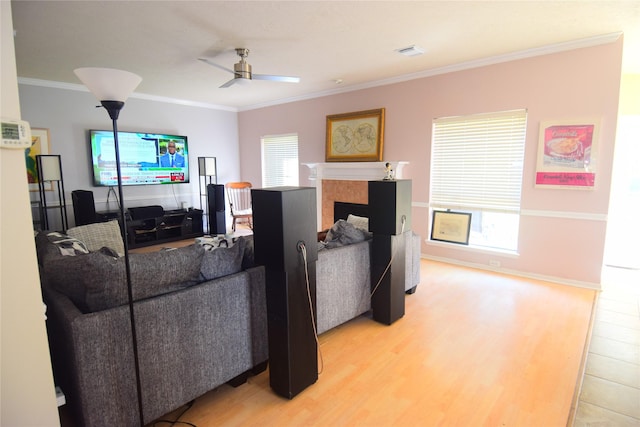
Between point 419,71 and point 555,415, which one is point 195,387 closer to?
point 555,415

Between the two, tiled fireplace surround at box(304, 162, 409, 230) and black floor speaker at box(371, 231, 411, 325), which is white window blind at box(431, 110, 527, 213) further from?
black floor speaker at box(371, 231, 411, 325)

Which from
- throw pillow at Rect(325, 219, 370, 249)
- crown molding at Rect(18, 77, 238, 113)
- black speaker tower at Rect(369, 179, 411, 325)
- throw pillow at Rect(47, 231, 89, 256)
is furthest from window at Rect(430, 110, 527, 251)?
crown molding at Rect(18, 77, 238, 113)

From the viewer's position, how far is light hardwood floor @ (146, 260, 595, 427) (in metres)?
1.80

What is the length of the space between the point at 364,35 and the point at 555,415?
10.4 ft

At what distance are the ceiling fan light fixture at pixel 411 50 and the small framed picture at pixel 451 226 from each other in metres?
2.01

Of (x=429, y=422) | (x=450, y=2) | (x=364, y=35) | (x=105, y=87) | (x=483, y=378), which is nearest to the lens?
(x=105, y=87)

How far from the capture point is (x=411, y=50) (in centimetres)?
355

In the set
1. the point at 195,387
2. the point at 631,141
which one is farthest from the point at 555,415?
the point at 631,141

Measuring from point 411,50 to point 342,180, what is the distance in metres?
2.27

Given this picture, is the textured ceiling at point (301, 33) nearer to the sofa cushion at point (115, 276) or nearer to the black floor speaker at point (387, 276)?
the black floor speaker at point (387, 276)

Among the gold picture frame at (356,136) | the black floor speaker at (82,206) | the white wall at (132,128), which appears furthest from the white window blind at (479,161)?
the black floor speaker at (82,206)

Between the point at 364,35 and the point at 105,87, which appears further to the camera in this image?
the point at 364,35

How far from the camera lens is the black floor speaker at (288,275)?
1.80 meters

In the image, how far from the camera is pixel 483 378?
2107mm
